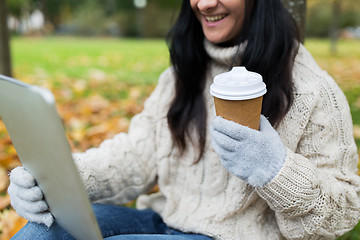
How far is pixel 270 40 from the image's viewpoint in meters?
1.31

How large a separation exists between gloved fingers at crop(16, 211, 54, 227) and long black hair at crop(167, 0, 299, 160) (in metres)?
0.52

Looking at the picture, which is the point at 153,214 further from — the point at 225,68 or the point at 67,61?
the point at 67,61

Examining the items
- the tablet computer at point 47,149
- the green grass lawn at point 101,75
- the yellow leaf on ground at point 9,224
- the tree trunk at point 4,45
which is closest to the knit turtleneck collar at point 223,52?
the tablet computer at point 47,149

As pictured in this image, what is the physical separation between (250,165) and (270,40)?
0.47 m

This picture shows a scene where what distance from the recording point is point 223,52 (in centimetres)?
138

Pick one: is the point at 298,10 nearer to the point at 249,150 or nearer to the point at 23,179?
the point at 249,150

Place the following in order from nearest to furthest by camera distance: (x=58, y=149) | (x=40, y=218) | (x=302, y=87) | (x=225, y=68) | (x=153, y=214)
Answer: (x=58, y=149) → (x=40, y=218) → (x=302, y=87) → (x=225, y=68) → (x=153, y=214)

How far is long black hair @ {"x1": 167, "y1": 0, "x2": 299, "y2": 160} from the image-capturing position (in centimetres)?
130

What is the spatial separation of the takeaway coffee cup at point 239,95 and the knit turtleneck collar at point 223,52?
34 centimetres

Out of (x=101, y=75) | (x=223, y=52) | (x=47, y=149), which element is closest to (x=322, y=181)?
(x=223, y=52)

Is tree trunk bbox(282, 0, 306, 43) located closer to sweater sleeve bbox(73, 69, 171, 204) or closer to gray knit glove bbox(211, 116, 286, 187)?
sweater sleeve bbox(73, 69, 171, 204)

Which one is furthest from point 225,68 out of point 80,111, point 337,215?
point 80,111

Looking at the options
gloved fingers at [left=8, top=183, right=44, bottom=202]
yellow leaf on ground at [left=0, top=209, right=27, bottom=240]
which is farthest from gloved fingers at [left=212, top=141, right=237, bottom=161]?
yellow leaf on ground at [left=0, top=209, right=27, bottom=240]

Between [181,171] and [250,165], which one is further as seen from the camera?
[181,171]
